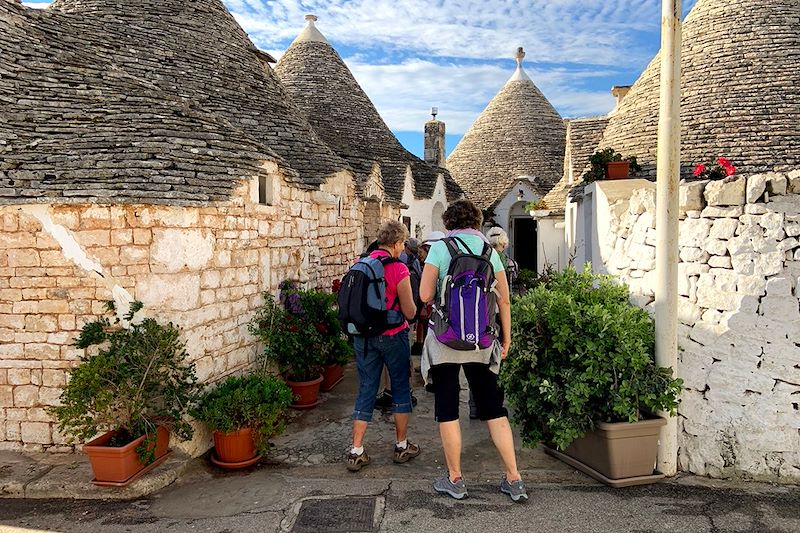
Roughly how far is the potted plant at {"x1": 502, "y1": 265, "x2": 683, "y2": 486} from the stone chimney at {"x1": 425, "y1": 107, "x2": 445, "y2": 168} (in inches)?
592

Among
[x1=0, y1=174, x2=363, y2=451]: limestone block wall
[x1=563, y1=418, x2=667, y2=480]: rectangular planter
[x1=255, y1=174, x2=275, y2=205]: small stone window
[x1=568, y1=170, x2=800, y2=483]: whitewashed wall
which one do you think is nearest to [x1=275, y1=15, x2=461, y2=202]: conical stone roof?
[x1=255, y1=174, x2=275, y2=205]: small stone window

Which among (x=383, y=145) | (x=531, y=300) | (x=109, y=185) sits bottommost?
(x=531, y=300)

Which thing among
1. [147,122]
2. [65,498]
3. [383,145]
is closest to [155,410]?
[65,498]

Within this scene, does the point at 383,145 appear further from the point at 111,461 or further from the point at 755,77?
the point at 111,461

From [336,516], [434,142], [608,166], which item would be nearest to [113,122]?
[336,516]

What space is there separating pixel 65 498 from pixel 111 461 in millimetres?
438

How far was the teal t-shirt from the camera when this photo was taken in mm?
3532

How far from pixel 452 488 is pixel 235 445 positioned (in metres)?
1.68

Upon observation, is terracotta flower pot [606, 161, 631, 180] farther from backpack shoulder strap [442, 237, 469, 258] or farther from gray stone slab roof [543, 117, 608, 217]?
gray stone slab roof [543, 117, 608, 217]

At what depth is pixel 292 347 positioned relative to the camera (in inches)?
218

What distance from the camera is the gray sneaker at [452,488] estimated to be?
3643 millimetres

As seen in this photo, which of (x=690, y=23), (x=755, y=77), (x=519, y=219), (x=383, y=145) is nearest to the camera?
(x=755, y=77)

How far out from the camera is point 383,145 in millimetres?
13844

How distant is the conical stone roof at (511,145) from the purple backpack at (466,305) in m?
15.9
